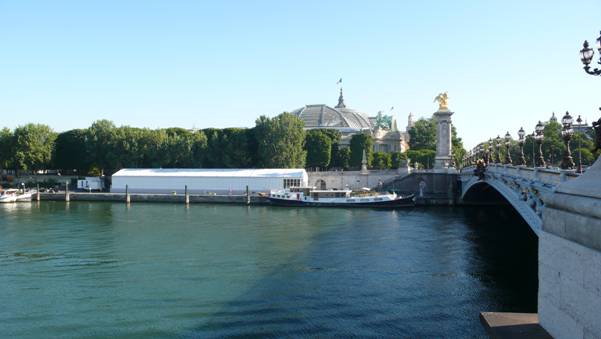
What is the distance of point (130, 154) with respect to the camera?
8862cm

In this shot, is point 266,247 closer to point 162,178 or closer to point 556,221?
point 556,221

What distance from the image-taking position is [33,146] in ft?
297

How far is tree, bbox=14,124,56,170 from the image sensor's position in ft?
296

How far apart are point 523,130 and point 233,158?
205 feet

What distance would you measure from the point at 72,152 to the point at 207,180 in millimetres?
31372

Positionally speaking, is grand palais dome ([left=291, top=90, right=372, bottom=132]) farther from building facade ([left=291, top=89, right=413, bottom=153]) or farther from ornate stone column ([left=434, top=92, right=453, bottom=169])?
ornate stone column ([left=434, top=92, right=453, bottom=169])

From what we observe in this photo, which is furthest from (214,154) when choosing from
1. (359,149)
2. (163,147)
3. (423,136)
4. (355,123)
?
(355,123)

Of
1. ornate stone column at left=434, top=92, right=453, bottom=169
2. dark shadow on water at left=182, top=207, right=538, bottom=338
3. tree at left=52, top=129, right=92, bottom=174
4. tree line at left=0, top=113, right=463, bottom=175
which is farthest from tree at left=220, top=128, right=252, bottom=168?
dark shadow on water at left=182, top=207, right=538, bottom=338

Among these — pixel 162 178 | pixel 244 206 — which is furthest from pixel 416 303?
pixel 162 178

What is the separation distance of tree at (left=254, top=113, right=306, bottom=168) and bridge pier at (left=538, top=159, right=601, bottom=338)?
77.3 m

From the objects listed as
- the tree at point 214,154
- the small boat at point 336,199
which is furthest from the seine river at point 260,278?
the tree at point 214,154

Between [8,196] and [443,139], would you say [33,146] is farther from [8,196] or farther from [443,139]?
[443,139]

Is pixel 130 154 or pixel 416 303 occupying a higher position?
pixel 130 154

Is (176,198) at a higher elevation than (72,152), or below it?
below
